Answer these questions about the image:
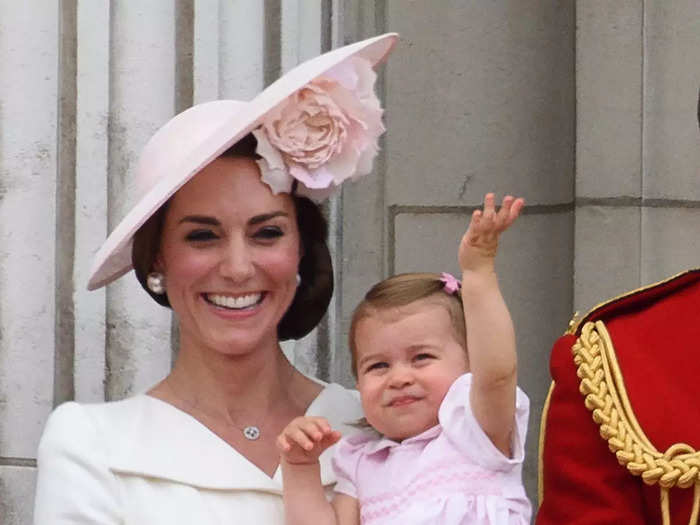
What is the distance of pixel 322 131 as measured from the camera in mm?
3299

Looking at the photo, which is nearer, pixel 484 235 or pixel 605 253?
pixel 484 235

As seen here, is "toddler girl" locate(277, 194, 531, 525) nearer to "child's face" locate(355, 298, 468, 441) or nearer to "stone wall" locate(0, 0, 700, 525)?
"child's face" locate(355, 298, 468, 441)

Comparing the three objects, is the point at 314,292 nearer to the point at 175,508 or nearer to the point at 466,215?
the point at 175,508

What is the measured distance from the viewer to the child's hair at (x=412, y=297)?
3.20 m

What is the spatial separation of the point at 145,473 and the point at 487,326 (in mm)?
640

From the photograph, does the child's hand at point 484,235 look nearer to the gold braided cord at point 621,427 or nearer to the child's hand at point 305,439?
the gold braided cord at point 621,427

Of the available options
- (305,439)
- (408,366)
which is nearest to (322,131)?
(408,366)

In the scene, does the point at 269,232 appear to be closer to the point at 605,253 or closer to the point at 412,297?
the point at 412,297

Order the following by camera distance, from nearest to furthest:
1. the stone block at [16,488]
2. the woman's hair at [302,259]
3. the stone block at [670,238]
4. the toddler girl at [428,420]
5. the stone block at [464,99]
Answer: the toddler girl at [428,420]
the woman's hair at [302,259]
the stone block at [16,488]
the stone block at [670,238]
the stone block at [464,99]

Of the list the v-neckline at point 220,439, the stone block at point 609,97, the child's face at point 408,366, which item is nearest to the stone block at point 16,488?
the v-neckline at point 220,439

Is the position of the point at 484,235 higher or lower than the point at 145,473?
higher

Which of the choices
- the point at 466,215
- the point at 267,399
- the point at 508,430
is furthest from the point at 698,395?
the point at 466,215

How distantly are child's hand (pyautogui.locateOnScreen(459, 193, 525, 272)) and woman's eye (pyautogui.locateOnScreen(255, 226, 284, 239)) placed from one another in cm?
44

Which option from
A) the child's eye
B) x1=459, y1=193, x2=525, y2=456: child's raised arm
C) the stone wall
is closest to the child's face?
the child's eye
